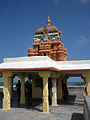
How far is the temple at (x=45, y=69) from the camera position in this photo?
998 cm

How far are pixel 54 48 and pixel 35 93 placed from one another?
562 centimetres

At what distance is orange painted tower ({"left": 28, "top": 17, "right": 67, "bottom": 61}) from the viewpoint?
17.5 metres

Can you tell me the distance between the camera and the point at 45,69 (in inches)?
376

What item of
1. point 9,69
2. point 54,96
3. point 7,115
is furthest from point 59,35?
point 7,115

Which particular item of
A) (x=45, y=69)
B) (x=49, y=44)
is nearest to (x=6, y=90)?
(x=45, y=69)

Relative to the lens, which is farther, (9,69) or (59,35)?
(59,35)

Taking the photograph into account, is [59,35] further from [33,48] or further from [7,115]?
[7,115]

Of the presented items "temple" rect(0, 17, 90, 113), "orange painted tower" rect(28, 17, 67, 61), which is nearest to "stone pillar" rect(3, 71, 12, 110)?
"temple" rect(0, 17, 90, 113)

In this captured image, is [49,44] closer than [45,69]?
No

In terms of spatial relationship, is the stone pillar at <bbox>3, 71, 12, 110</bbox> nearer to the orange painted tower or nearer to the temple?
the temple

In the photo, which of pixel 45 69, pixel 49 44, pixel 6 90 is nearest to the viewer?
pixel 45 69

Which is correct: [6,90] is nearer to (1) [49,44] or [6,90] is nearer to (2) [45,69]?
(2) [45,69]

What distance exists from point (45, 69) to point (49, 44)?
350 inches

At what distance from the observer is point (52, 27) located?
1953 centimetres
